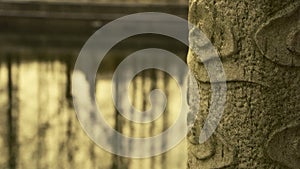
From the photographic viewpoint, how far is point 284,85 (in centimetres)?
149

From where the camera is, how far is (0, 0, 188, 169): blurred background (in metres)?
4.25

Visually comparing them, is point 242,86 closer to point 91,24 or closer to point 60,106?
point 60,106

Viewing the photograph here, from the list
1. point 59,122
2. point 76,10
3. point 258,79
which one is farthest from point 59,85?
point 258,79

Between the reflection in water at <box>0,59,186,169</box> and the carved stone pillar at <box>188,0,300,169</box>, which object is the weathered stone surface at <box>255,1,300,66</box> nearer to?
the carved stone pillar at <box>188,0,300,169</box>

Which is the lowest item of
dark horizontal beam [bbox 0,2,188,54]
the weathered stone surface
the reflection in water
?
the reflection in water

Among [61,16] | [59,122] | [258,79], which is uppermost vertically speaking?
[258,79]

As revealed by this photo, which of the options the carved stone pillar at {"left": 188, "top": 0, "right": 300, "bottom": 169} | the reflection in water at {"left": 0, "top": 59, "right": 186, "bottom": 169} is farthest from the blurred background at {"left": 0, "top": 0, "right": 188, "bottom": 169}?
the carved stone pillar at {"left": 188, "top": 0, "right": 300, "bottom": 169}

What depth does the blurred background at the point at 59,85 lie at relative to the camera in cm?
425

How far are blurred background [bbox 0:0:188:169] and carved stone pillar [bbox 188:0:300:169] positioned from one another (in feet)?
8.28

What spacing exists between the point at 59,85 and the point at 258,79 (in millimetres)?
5322

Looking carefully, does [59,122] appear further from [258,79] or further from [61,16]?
[61,16]

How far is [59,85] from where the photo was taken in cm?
671

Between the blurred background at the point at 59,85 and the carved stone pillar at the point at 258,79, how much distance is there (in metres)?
2.52

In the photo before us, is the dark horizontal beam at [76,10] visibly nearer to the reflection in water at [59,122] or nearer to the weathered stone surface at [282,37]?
the reflection in water at [59,122]
